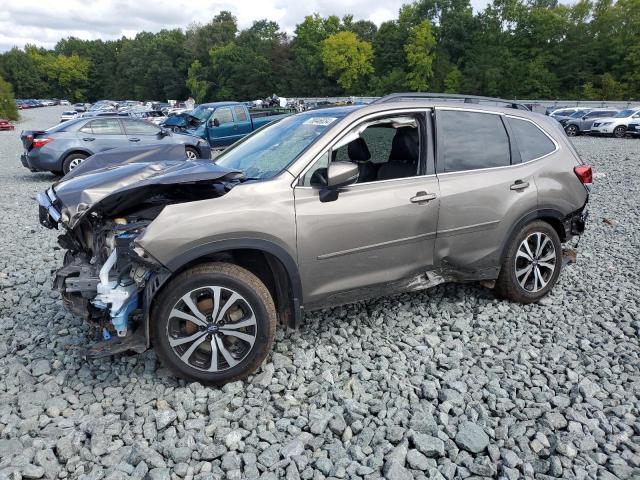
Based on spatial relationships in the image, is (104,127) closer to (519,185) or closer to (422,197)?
(422,197)

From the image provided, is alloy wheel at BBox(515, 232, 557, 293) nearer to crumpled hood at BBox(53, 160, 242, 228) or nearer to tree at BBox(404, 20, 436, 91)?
crumpled hood at BBox(53, 160, 242, 228)

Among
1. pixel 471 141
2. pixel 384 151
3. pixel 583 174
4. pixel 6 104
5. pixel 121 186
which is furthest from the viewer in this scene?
pixel 6 104

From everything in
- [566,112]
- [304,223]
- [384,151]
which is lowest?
[566,112]

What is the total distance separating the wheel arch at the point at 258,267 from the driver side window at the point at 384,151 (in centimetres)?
68

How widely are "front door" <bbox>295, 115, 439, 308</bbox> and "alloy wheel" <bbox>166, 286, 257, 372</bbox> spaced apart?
19.9 inches

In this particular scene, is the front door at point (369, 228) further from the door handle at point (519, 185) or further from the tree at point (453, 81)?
the tree at point (453, 81)

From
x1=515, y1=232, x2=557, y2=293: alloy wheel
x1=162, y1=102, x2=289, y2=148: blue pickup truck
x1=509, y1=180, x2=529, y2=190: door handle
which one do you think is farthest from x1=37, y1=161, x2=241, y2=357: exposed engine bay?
x1=162, y1=102, x2=289, y2=148: blue pickup truck

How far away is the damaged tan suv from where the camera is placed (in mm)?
3205

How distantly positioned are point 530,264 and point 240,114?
46.1ft

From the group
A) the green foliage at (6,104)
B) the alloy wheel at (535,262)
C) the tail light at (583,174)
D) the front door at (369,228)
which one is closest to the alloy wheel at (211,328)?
the front door at (369,228)

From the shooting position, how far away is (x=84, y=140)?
482 inches

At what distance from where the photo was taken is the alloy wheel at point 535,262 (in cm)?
453

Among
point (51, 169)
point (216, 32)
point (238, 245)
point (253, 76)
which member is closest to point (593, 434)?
point (238, 245)

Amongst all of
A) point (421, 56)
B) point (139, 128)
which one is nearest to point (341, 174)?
point (139, 128)
